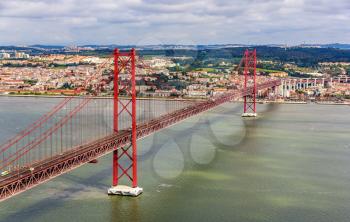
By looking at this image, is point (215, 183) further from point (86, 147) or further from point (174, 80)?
point (174, 80)

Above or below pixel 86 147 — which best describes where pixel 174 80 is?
above

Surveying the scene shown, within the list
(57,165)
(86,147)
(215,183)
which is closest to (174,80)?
(215,183)

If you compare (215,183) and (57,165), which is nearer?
(57,165)

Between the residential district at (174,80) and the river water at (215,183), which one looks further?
the residential district at (174,80)

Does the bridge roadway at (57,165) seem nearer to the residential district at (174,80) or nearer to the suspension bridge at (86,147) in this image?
the suspension bridge at (86,147)

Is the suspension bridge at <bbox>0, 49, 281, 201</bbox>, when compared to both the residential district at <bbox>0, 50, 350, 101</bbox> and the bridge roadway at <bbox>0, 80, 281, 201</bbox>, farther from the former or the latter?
the residential district at <bbox>0, 50, 350, 101</bbox>

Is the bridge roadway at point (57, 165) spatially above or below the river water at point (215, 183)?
above

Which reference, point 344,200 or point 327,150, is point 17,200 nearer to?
point 344,200

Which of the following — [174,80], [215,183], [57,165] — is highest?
[174,80]

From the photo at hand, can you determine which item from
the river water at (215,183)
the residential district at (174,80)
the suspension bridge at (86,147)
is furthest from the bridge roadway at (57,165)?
the residential district at (174,80)
